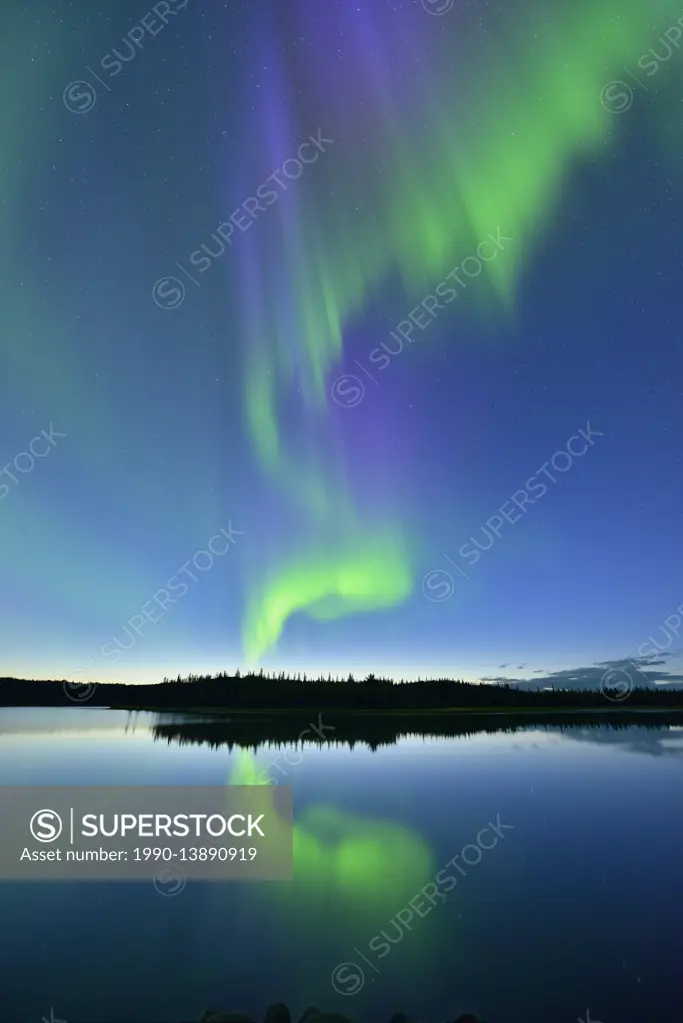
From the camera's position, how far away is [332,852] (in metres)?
19.5

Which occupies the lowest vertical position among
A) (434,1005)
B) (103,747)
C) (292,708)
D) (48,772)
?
(434,1005)

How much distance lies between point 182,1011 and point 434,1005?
14.2 ft

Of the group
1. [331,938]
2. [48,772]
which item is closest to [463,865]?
[331,938]

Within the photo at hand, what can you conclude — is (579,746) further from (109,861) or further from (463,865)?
(109,861)

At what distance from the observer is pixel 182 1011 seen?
415 inches

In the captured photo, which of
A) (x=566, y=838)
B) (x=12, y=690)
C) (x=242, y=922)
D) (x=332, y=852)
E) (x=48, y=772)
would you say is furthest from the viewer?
(x=12, y=690)

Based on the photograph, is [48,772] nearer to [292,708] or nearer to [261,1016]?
[261,1016]

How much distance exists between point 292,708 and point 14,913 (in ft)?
319

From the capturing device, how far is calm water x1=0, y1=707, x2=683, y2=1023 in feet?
35.8

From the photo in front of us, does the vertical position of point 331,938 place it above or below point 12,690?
below

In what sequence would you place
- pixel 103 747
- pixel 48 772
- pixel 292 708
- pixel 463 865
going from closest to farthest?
pixel 463 865
pixel 48 772
pixel 103 747
pixel 292 708

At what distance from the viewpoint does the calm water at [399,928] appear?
1090 centimetres

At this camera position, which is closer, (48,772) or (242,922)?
(242,922)

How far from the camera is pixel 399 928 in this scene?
13.8m
